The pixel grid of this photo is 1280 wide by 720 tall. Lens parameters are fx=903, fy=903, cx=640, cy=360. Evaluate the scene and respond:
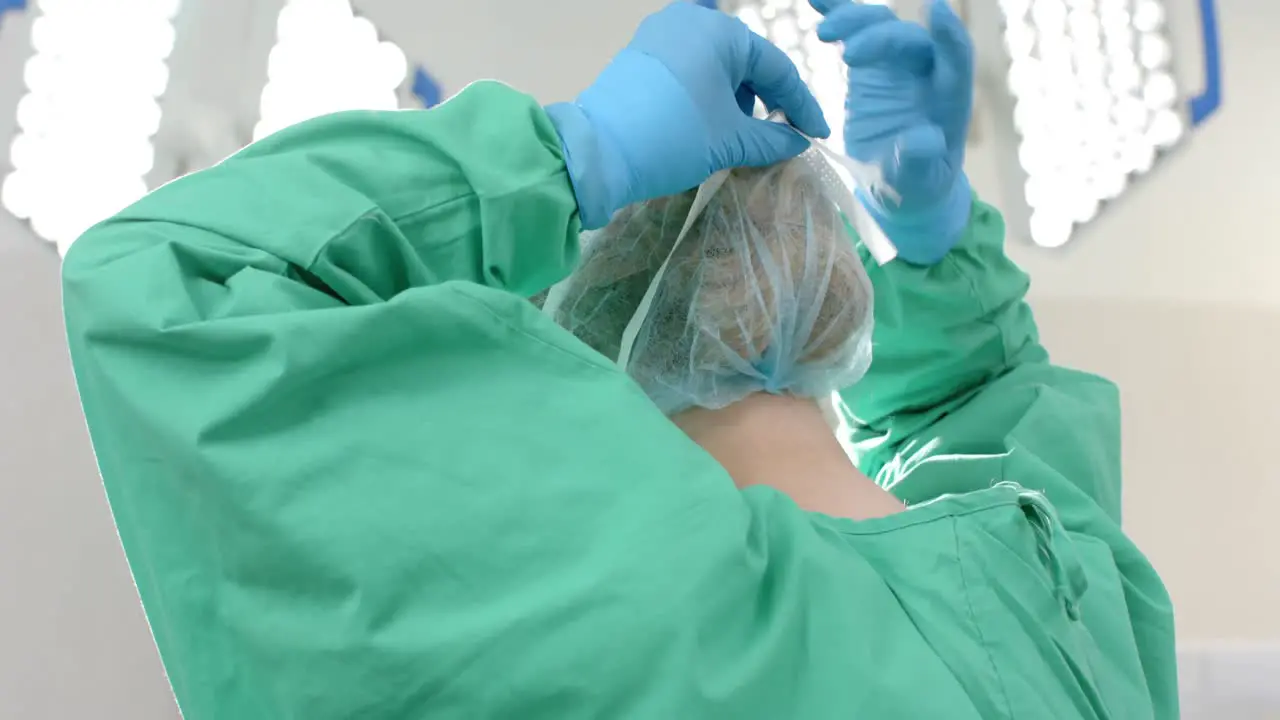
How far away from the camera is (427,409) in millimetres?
471

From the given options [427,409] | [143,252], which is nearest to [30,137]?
[143,252]

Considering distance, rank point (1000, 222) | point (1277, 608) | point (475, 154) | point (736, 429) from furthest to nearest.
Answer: point (1277, 608)
point (1000, 222)
point (736, 429)
point (475, 154)

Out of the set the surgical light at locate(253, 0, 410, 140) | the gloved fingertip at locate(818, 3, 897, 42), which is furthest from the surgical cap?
the surgical light at locate(253, 0, 410, 140)

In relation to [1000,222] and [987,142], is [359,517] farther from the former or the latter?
[987,142]

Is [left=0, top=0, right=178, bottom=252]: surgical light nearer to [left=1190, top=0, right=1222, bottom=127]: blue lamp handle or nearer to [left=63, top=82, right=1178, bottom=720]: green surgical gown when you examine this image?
[left=63, top=82, right=1178, bottom=720]: green surgical gown

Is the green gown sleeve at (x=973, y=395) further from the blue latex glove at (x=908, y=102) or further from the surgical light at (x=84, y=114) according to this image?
the surgical light at (x=84, y=114)

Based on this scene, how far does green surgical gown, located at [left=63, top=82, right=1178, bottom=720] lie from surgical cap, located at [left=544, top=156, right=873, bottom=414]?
5.7 inches

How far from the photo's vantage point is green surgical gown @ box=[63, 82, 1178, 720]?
→ 1.41ft

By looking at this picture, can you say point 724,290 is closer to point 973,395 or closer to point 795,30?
point 973,395

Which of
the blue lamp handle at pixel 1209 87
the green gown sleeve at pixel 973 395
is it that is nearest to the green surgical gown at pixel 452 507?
the green gown sleeve at pixel 973 395

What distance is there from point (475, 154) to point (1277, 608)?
142 cm

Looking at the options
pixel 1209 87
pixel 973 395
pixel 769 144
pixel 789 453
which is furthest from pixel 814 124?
pixel 1209 87

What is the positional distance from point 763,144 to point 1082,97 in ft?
3.03

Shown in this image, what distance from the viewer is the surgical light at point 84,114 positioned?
1012mm
